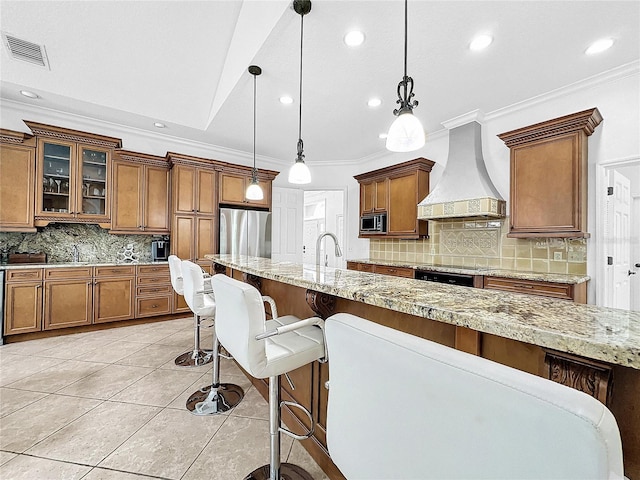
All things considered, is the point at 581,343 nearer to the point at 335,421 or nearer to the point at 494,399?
the point at 494,399

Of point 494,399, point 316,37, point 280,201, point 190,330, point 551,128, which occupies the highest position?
point 316,37

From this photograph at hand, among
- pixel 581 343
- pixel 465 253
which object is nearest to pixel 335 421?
pixel 581 343

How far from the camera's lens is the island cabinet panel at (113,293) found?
356 cm

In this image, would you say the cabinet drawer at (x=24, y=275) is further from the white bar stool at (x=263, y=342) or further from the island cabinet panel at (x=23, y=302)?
the white bar stool at (x=263, y=342)

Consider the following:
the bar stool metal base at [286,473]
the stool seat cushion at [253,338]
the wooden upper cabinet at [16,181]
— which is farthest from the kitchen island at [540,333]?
the wooden upper cabinet at [16,181]

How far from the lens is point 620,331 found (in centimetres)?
60

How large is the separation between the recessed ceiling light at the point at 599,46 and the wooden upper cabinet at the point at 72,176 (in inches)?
205

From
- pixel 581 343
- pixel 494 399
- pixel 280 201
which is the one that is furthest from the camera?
pixel 280 201

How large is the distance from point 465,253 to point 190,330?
149 inches

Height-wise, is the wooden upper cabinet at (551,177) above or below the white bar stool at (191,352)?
above

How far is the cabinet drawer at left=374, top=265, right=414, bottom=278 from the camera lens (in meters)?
3.62

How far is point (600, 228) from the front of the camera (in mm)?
2701

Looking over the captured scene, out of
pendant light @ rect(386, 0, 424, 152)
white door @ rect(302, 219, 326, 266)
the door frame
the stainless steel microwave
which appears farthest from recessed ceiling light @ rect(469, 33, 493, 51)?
white door @ rect(302, 219, 326, 266)

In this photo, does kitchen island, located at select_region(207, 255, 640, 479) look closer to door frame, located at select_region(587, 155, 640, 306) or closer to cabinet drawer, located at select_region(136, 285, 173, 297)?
door frame, located at select_region(587, 155, 640, 306)
